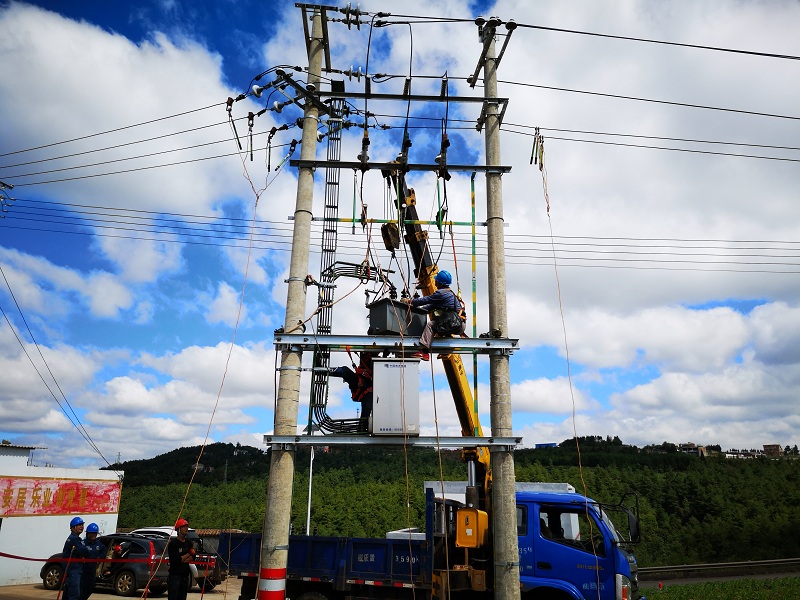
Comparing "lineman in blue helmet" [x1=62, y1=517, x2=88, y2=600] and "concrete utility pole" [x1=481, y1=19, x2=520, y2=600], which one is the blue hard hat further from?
"lineman in blue helmet" [x1=62, y1=517, x2=88, y2=600]

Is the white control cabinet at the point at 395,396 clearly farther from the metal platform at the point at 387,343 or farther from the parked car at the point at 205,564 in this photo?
the parked car at the point at 205,564

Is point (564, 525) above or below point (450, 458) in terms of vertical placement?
below

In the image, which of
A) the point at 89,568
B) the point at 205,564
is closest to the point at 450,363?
the point at 205,564

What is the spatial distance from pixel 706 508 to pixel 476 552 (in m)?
32.7

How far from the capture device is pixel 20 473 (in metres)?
18.2

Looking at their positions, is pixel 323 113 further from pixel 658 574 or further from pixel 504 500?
pixel 658 574

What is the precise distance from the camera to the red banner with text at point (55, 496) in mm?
17594

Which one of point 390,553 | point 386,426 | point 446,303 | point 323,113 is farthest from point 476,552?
point 323,113

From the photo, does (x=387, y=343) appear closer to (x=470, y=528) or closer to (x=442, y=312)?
(x=442, y=312)

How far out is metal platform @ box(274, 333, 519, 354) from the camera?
7.45 metres

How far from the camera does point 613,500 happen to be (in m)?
32.9

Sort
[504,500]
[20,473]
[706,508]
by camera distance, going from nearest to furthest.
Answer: [504,500], [20,473], [706,508]

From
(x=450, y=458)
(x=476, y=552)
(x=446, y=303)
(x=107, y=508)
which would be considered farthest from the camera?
(x=450, y=458)

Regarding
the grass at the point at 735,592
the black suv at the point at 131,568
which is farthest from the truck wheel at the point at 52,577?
the grass at the point at 735,592
